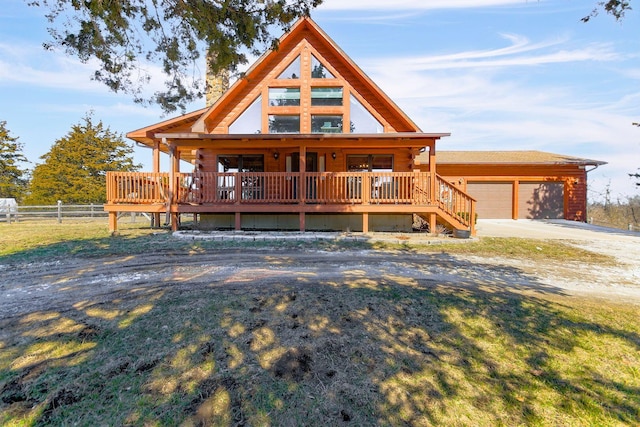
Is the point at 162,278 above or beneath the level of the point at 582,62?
beneath

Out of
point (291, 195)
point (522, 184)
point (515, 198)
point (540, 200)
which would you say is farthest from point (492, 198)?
point (291, 195)

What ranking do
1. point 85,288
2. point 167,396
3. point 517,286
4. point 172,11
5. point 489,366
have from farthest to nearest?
point 172,11 < point 517,286 < point 85,288 < point 489,366 < point 167,396

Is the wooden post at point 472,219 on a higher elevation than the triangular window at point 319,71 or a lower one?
lower

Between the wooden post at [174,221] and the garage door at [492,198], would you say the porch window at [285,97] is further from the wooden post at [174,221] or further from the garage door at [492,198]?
the garage door at [492,198]

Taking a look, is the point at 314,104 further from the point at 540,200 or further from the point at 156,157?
the point at 540,200

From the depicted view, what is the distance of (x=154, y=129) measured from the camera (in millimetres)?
13070

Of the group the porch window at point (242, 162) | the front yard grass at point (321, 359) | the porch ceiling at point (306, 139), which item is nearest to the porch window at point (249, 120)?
the porch window at point (242, 162)

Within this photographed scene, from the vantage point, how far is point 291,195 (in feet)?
37.8

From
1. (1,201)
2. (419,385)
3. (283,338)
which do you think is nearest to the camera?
(419,385)

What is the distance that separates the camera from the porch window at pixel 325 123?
43.1ft

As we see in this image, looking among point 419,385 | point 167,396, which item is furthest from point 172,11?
point 419,385

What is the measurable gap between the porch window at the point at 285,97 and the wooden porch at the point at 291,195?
3662mm

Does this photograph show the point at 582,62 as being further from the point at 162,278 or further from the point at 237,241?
the point at 162,278

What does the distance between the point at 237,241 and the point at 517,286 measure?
24.0 ft
